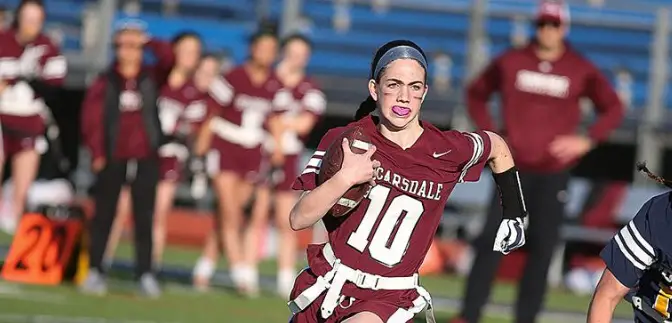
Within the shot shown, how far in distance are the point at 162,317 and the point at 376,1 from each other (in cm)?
1036

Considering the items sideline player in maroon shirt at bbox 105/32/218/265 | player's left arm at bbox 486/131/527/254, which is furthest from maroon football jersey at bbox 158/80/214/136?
player's left arm at bbox 486/131/527/254

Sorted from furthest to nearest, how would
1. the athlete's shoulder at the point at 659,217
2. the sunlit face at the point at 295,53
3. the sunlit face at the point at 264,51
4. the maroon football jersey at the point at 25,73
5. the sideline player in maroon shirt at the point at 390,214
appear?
the sunlit face at the point at 295,53, the maroon football jersey at the point at 25,73, the sunlit face at the point at 264,51, the sideline player in maroon shirt at the point at 390,214, the athlete's shoulder at the point at 659,217

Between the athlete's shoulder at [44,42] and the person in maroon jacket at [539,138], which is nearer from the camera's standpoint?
the person in maroon jacket at [539,138]

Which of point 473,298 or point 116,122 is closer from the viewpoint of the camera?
point 473,298

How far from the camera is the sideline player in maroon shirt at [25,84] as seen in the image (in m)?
13.7

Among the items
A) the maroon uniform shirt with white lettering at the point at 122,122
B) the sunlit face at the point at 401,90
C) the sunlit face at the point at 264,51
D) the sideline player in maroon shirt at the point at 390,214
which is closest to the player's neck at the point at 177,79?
the sunlit face at the point at 264,51

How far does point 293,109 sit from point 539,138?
3994 millimetres

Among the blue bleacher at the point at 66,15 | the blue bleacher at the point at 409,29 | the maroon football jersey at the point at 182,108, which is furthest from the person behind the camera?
the blue bleacher at the point at 409,29

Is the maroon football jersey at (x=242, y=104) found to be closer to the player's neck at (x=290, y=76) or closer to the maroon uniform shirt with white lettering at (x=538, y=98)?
the player's neck at (x=290, y=76)

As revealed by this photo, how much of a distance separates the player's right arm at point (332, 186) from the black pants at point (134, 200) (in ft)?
23.1

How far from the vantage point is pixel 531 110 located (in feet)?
34.2

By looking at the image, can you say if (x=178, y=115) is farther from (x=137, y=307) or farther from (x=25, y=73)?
(x=137, y=307)

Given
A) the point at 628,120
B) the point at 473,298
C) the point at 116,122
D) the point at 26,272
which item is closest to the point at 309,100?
the point at 116,122

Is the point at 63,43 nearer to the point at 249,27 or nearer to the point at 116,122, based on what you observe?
the point at 249,27
